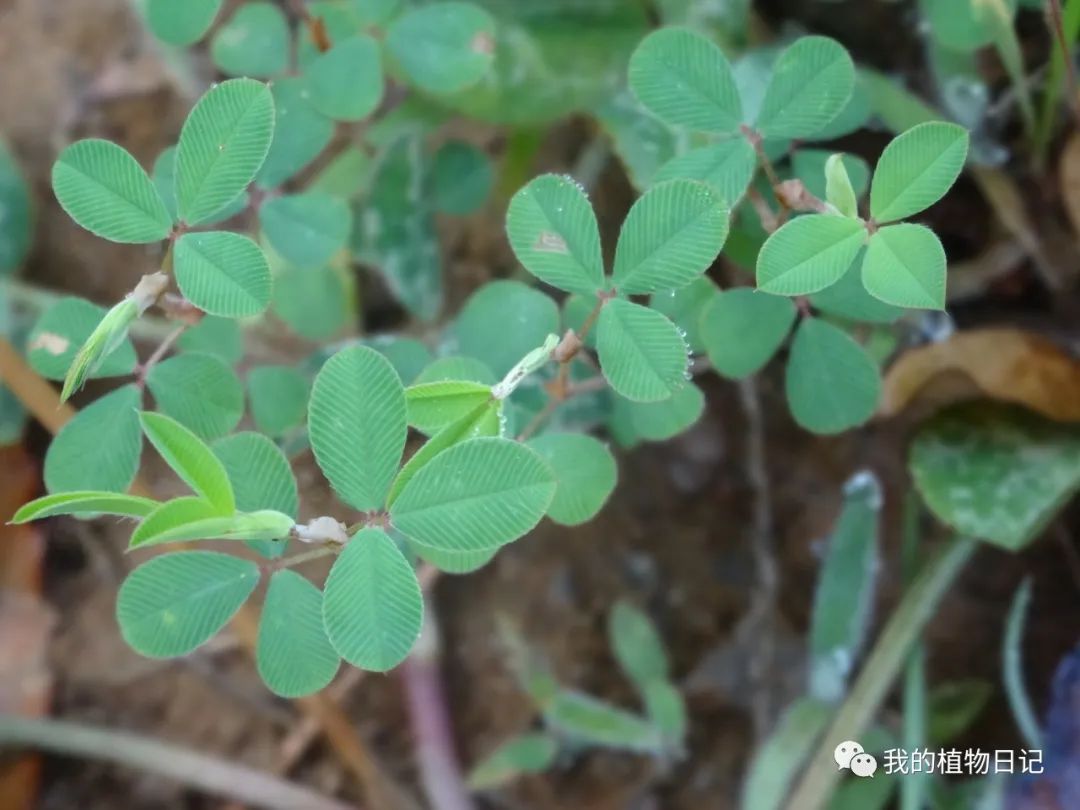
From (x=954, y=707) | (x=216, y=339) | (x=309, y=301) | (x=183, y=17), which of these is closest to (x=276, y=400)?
(x=216, y=339)

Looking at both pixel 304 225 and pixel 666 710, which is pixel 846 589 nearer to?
pixel 666 710

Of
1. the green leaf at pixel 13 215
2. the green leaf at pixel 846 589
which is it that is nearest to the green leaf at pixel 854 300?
the green leaf at pixel 846 589

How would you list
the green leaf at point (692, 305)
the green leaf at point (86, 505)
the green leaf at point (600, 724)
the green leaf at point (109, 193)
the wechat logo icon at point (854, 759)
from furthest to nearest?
the green leaf at point (600, 724)
the wechat logo icon at point (854, 759)
the green leaf at point (692, 305)
the green leaf at point (109, 193)
the green leaf at point (86, 505)

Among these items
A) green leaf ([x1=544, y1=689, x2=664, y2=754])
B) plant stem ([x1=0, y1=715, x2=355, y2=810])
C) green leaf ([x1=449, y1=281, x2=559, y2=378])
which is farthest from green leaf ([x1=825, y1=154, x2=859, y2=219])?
plant stem ([x1=0, y1=715, x2=355, y2=810])

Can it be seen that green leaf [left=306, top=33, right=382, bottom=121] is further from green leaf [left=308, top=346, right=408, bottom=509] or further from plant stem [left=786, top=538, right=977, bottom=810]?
plant stem [left=786, top=538, right=977, bottom=810]

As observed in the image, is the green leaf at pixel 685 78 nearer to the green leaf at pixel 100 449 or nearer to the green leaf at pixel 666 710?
the green leaf at pixel 100 449
